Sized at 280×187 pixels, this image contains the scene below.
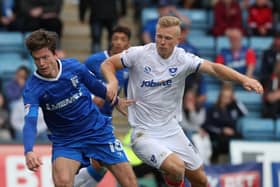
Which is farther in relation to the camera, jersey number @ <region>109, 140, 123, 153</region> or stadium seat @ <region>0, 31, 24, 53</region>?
stadium seat @ <region>0, 31, 24, 53</region>

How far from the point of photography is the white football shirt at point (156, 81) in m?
11.0

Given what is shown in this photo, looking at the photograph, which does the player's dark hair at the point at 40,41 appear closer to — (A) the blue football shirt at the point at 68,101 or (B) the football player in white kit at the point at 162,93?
(A) the blue football shirt at the point at 68,101

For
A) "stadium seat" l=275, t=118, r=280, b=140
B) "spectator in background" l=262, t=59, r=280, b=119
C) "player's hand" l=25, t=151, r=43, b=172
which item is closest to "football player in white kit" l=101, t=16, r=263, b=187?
"player's hand" l=25, t=151, r=43, b=172

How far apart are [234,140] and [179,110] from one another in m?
4.19

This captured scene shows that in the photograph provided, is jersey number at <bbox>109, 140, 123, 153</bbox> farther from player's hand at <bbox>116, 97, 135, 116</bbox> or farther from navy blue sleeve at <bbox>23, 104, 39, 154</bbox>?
navy blue sleeve at <bbox>23, 104, 39, 154</bbox>

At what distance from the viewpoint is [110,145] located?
10.8 meters

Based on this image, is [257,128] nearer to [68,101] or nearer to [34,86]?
[68,101]

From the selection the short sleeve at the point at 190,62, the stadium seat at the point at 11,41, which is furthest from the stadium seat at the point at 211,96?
the short sleeve at the point at 190,62

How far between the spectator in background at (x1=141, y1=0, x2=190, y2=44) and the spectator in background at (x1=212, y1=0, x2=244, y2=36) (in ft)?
1.72

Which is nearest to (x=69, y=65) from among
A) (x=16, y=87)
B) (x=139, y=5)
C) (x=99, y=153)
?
(x=99, y=153)

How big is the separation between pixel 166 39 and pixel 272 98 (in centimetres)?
586

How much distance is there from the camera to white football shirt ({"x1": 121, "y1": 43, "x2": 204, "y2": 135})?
435 inches

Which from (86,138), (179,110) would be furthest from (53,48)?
(179,110)

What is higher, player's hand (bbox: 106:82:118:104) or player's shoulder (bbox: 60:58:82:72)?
player's shoulder (bbox: 60:58:82:72)
